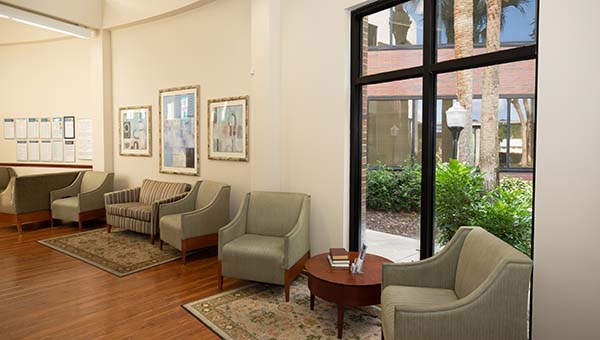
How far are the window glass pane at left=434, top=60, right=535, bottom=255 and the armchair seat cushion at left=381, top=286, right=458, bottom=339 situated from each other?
0.69 m

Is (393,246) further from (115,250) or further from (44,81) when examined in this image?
(44,81)

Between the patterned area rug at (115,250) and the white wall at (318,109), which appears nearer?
the white wall at (318,109)

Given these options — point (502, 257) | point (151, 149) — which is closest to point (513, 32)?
point (502, 257)

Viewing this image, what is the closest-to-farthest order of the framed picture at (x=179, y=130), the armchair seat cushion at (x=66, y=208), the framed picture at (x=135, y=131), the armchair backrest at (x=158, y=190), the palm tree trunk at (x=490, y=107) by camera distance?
the palm tree trunk at (x=490, y=107) < the armchair backrest at (x=158, y=190) < the framed picture at (x=179, y=130) < the armchair seat cushion at (x=66, y=208) < the framed picture at (x=135, y=131)

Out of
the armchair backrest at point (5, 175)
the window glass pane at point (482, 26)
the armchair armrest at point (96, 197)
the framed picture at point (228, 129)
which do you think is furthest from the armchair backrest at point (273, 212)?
the armchair backrest at point (5, 175)

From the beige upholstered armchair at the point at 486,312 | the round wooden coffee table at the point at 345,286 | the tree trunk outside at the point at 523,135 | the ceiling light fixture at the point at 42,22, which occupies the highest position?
the ceiling light fixture at the point at 42,22

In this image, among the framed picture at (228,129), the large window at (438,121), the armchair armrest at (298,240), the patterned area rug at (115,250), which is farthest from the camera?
the framed picture at (228,129)

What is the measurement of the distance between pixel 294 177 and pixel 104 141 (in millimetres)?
4366

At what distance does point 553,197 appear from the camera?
2.38m

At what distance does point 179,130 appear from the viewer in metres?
6.29

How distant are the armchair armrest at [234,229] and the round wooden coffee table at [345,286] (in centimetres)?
104

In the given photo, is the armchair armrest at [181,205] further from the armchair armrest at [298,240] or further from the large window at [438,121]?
the large window at [438,121]

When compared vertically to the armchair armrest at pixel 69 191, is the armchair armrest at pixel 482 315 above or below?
below

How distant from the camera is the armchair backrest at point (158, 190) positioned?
19.3 feet
